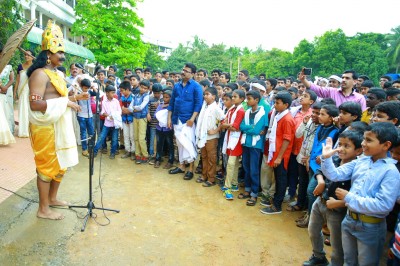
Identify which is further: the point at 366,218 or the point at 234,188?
the point at 234,188

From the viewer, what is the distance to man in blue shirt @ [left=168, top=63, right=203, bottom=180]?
213 inches

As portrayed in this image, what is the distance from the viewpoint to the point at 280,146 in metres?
4.20

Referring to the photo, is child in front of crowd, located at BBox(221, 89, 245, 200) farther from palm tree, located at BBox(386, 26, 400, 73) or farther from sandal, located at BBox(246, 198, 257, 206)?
palm tree, located at BBox(386, 26, 400, 73)

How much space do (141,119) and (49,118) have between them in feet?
9.43

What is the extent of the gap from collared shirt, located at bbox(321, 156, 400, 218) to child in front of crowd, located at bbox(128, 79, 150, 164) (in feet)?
14.6

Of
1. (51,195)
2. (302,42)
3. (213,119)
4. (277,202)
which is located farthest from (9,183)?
(302,42)

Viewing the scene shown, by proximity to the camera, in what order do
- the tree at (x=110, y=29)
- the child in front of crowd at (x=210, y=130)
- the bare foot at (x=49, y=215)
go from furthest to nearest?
the tree at (x=110, y=29), the child in front of crowd at (x=210, y=130), the bare foot at (x=49, y=215)

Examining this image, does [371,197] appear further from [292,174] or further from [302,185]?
[292,174]

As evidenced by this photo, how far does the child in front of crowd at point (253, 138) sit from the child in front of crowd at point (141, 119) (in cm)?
247

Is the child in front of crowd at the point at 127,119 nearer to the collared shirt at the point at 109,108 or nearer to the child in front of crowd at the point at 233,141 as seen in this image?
the collared shirt at the point at 109,108

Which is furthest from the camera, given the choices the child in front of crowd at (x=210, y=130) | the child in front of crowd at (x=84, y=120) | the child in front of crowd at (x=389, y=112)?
the child in front of crowd at (x=84, y=120)

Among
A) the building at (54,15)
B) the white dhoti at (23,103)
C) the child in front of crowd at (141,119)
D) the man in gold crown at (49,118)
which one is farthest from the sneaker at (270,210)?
the building at (54,15)

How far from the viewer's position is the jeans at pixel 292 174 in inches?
176

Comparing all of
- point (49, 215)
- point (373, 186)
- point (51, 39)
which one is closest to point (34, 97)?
point (51, 39)
